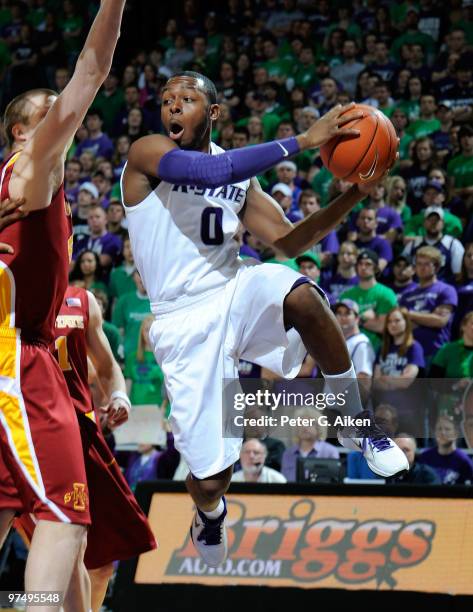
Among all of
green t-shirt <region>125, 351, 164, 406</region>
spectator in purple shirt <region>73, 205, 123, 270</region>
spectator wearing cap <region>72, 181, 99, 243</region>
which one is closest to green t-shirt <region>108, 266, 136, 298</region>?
spectator in purple shirt <region>73, 205, 123, 270</region>

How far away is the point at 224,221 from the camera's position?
458 centimetres

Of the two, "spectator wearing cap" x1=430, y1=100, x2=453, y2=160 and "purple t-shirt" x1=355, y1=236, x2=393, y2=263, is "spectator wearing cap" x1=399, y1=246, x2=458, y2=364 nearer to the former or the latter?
"purple t-shirt" x1=355, y1=236, x2=393, y2=263

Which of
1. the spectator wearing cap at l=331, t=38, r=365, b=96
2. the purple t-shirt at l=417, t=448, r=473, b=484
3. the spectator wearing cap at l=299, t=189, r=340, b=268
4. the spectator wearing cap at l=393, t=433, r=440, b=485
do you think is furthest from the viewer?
the spectator wearing cap at l=331, t=38, r=365, b=96

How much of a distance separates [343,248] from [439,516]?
348cm

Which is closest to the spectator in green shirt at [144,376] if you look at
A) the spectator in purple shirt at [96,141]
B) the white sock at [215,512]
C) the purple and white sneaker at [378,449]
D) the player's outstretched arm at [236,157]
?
the white sock at [215,512]

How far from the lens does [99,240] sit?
10.9 metres

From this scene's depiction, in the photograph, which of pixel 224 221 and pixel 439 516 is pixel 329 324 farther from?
pixel 439 516

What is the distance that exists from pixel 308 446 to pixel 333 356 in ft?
9.94

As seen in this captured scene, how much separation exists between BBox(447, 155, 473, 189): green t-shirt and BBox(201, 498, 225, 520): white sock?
5762 mm

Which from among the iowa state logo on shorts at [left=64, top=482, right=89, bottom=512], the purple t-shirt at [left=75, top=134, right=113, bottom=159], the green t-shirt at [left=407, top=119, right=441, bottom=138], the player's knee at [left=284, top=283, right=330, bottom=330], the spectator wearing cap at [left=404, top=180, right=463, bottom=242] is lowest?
the purple t-shirt at [left=75, top=134, right=113, bottom=159]

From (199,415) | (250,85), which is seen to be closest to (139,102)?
(250,85)

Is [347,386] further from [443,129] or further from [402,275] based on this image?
[443,129]

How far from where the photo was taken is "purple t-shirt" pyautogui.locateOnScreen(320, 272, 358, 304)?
9055 mm

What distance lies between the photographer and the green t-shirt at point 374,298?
8.67 meters
